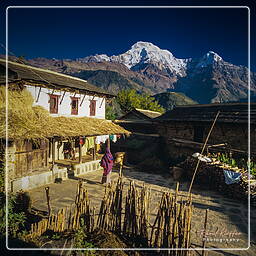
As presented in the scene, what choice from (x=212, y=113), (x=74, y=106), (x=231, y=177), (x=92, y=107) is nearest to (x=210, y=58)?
(x=212, y=113)

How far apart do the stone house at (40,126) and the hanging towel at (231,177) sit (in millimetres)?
7987

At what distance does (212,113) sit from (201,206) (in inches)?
346

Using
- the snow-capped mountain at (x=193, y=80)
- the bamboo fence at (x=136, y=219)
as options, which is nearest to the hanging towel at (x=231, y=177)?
the bamboo fence at (x=136, y=219)

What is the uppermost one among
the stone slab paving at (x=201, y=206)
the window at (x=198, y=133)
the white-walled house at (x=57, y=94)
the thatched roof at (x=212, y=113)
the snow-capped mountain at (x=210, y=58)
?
the snow-capped mountain at (x=210, y=58)

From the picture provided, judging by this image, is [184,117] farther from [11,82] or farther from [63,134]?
[11,82]

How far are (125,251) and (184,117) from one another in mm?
13441

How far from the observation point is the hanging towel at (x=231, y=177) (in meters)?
9.40

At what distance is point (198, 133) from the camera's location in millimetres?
15461

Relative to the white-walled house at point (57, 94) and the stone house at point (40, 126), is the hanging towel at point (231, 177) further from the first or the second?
the white-walled house at point (57, 94)

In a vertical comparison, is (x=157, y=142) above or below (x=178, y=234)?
above

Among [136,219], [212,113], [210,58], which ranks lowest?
[136,219]

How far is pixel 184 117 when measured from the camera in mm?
16500

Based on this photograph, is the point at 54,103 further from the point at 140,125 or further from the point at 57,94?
the point at 140,125

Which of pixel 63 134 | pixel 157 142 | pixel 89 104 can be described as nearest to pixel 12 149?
pixel 63 134
